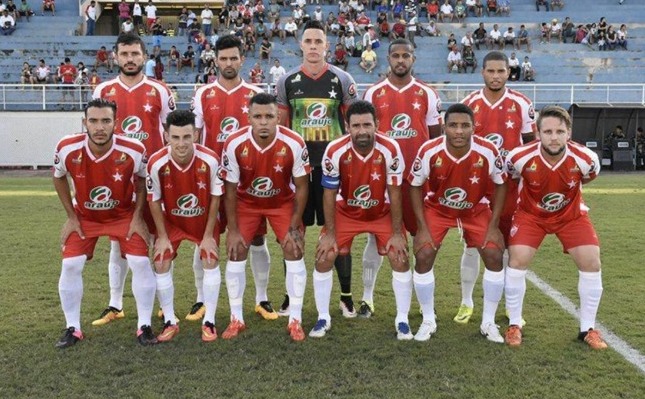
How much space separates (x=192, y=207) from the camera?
5219 millimetres

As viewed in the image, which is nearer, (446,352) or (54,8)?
(446,352)

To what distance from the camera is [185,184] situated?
5137 mm

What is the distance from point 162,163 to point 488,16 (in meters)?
26.8

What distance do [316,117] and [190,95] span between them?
15.7 m

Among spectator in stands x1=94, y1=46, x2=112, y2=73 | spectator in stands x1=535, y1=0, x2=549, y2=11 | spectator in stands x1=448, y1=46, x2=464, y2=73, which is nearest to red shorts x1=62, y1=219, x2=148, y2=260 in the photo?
spectator in stands x1=94, y1=46, x2=112, y2=73

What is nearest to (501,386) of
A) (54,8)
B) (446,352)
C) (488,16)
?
(446,352)

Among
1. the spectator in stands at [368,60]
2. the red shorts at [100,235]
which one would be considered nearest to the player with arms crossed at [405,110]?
the red shorts at [100,235]

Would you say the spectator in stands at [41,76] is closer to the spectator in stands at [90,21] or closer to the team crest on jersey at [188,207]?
the spectator in stands at [90,21]

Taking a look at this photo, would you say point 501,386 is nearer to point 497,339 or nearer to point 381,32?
point 497,339

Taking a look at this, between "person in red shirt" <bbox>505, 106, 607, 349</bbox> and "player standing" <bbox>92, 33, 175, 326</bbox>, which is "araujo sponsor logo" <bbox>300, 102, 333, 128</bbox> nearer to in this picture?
"player standing" <bbox>92, 33, 175, 326</bbox>

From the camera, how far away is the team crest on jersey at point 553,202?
16.6 ft

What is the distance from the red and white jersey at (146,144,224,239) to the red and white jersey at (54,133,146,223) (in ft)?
0.62

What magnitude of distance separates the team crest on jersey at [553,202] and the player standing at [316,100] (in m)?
1.72

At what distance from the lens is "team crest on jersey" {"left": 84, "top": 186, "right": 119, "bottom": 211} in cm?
515
